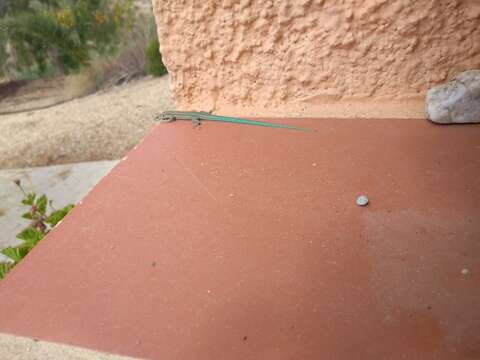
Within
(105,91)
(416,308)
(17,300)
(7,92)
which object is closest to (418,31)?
(416,308)

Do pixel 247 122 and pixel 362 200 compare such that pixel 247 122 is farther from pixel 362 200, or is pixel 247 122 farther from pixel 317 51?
pixel 362 200

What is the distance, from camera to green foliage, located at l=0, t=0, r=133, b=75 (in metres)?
8.43

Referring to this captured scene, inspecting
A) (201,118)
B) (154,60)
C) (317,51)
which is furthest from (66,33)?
(317,51)

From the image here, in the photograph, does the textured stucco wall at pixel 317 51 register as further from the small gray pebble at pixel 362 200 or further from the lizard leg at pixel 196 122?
the small gray pebble at pixel 362 200

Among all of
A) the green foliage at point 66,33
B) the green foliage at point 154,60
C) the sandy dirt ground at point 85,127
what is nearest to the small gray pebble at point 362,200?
the sandy dirt ground at point 85,127

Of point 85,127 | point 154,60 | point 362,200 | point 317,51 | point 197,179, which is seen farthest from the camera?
point 154,60

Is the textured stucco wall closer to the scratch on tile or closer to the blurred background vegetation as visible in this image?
the scratch on tile

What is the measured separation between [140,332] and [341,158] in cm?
91

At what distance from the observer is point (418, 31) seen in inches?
61.0


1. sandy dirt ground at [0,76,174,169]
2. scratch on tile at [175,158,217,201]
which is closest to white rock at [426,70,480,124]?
scratch on tile at [175,158,217,201]

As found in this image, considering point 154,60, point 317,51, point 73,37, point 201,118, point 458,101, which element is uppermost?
point 317,51

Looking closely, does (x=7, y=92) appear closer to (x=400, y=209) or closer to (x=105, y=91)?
(x=105, y=91)

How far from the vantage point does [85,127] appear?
5137 mm

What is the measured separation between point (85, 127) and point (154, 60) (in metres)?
2.00
